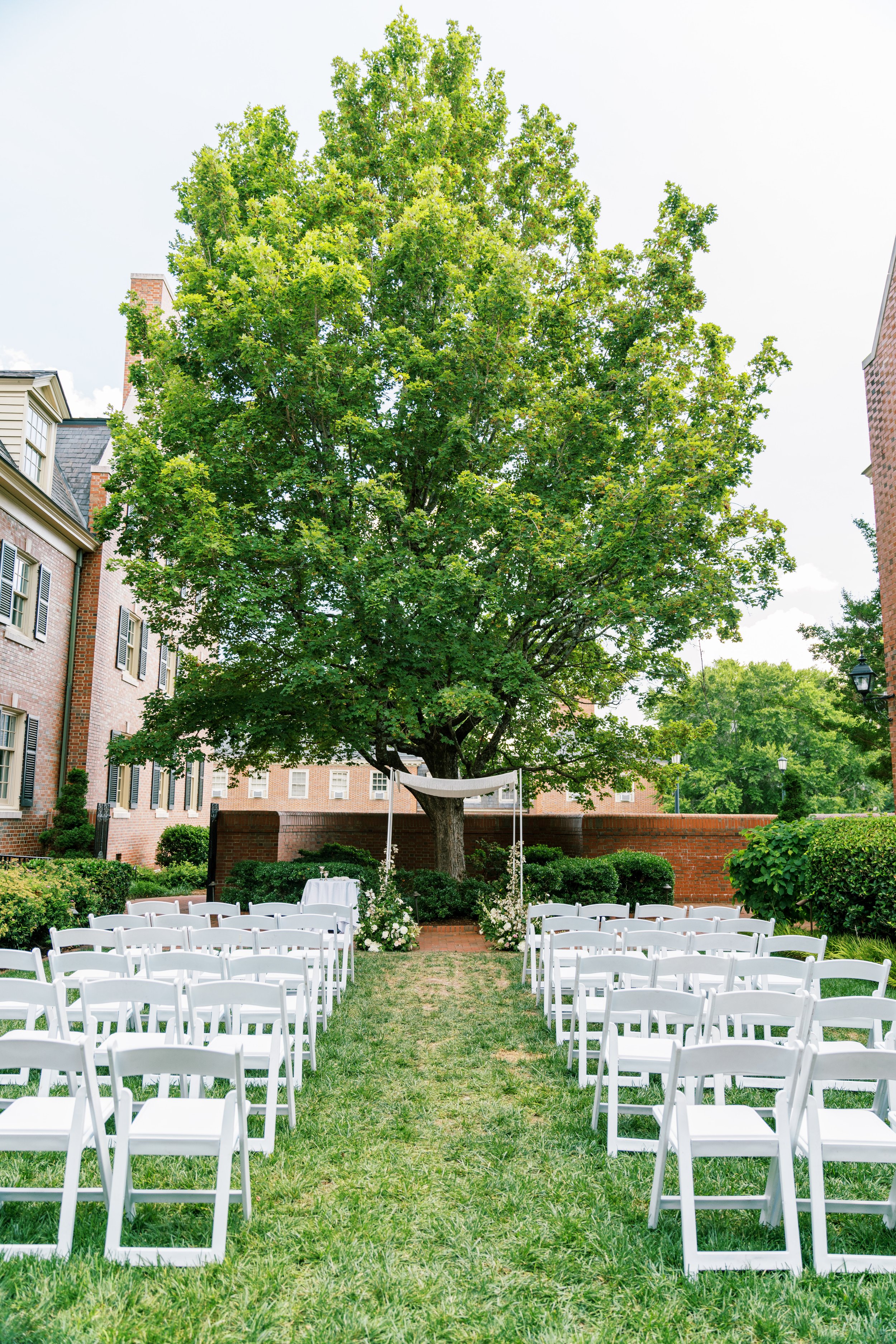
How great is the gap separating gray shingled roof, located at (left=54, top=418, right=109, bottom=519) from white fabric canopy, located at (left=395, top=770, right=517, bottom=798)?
1022cm

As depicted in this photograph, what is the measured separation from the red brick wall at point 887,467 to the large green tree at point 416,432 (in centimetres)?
176

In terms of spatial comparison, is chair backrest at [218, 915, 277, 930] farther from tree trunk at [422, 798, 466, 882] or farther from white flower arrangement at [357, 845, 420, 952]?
tree trunk at [422, 798, 466, 882]

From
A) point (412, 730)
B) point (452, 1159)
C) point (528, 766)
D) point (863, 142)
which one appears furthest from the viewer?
point (528, 766)

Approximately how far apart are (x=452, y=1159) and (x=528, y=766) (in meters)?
Answer: 14.6

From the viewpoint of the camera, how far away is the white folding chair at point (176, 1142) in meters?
3.66

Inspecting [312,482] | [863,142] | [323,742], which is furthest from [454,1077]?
[863,142]

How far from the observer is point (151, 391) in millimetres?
16734

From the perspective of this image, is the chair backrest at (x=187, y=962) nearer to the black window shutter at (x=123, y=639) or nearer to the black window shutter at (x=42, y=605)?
the black window shutter at (x=42, y=605)

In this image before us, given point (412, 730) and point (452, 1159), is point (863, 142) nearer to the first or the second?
point (412, 730)

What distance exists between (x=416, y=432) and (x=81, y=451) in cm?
1005

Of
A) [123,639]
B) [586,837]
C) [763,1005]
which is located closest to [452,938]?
[586,837]

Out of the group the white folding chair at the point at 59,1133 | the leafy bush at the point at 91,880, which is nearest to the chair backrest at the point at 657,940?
the white folding chair at the point at 59,1133

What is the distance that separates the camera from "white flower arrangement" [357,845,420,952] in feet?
45.1

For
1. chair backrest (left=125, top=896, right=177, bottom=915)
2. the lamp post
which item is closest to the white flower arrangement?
chair backrest (left=125, top=896, right=177, bottom=915)
